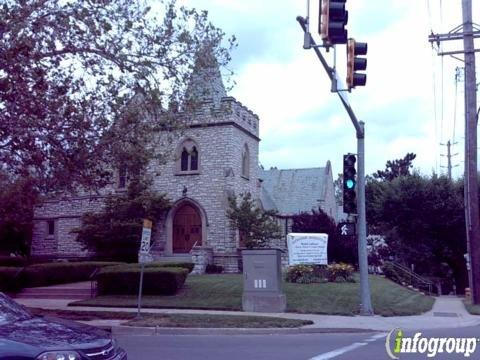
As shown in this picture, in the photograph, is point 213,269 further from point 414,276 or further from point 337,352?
point 337,352

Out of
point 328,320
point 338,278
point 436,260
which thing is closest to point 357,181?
point 328,320

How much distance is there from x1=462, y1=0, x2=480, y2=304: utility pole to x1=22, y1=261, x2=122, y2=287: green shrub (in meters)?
16.3

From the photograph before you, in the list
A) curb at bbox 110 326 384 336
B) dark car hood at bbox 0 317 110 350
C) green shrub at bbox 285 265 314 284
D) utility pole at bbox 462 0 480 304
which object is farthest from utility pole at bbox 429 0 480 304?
dark car hood at bbox 0 317 110 350

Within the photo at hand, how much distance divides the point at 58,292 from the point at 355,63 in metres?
17.0

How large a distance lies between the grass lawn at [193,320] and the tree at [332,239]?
18698 millimetres

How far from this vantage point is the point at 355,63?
41.6 ft

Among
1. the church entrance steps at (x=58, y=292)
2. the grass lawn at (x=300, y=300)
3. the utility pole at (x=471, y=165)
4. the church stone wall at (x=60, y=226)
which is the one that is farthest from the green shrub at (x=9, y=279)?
the utility pole at (x=471, y=165)

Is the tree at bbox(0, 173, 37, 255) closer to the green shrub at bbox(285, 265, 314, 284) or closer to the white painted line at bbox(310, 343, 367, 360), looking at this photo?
the green shrub at bbox(285, 265, 314, 284)

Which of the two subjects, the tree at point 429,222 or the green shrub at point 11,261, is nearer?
the green shrub at point 11,261

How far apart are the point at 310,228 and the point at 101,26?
22.9 meters

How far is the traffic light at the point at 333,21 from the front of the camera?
10359 mm

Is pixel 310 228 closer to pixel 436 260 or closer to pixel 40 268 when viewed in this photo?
pixel 436 260

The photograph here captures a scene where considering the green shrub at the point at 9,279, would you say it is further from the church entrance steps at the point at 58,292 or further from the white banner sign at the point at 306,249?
the white banner sign at the point at 306,249

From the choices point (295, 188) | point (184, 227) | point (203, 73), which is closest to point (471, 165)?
point (203, 73)
